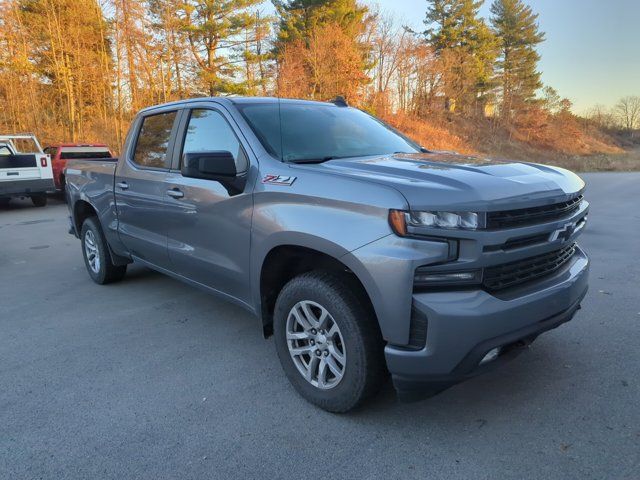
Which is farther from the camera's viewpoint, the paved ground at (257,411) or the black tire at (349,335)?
the black tire at (349,335)

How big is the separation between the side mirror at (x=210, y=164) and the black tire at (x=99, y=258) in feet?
9.17

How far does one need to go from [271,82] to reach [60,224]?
2147cm

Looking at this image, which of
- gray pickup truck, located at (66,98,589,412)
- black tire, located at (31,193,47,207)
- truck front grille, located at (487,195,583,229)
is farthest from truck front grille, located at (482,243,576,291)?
black tire, located at (31,193,47,207)

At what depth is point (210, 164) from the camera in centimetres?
291

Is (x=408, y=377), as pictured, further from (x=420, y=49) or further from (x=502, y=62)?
(x=502, y=62)

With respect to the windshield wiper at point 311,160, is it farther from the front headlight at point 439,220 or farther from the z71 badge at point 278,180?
the front headlight at point 439,220

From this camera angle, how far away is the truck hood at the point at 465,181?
2.26 m

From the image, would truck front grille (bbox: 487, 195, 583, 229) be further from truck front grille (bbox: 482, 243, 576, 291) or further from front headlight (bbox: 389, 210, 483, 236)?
truck front grille (bbox: 482, 243, 576, 291)

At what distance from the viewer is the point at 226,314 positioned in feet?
14.8

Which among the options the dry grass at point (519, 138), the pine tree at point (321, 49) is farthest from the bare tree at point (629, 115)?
the pine tree at point (321, 49)

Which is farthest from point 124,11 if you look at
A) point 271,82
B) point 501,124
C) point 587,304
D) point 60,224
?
point 501,124

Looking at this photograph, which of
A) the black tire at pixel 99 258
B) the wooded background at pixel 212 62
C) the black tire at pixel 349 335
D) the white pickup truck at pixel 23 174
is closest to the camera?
the black tire at pixel 349 335

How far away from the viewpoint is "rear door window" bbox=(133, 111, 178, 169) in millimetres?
4138

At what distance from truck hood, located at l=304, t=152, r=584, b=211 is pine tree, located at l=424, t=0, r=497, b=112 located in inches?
1852
